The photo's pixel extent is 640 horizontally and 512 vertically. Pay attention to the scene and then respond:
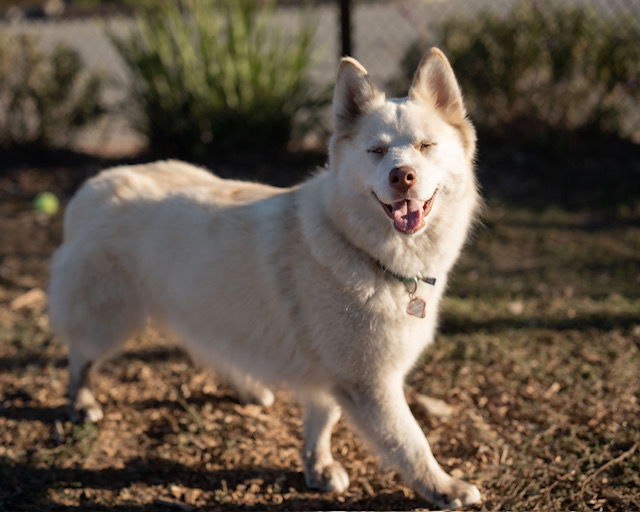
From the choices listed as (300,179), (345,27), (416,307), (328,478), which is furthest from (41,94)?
(416,307)

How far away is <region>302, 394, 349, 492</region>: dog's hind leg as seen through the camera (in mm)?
3406

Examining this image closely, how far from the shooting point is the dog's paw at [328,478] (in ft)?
11.1

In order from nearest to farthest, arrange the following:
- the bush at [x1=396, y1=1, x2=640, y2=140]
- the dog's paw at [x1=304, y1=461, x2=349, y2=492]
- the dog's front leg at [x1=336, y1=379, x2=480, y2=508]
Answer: the dog's front leg at [x1=336, y1=379, x2=480, y2=508], the dog's paw at [x1=304, y1=461, x2=349, y2=492], the bush at [x1=396, y1=1, x2=640, y2=140]

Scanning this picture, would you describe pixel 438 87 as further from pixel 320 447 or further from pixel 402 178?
pixel 320 447

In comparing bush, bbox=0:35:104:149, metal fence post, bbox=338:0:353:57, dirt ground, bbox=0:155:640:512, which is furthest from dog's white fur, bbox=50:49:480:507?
bush, bbox=0:35:104:149

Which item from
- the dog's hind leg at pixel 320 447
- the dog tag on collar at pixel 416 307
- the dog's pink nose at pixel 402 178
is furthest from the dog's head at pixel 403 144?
the dog's hind leg at pixel 320 447

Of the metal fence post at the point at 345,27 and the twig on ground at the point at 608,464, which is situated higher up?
the metal fence post at the point at 345,27

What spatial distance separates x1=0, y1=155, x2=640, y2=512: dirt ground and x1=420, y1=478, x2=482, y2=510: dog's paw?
0.67 feet

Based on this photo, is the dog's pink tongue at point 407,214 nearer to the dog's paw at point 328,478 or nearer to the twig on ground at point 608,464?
the dog's paw at point 328,478

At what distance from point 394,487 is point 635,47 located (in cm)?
561

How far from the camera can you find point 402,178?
2703 millimetres

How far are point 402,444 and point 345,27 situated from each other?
17.7 ft

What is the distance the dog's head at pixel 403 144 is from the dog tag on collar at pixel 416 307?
36 centimetres

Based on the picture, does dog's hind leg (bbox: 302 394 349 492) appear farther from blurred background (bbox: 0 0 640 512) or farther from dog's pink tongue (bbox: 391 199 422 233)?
dog's pink tongue (bbox: 391 199 422 233)
